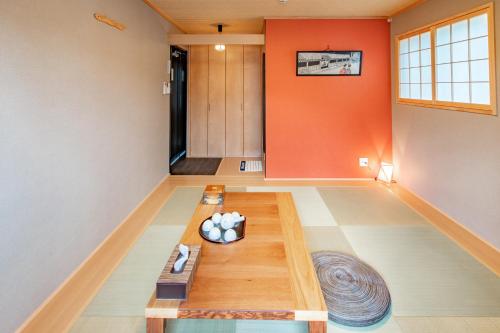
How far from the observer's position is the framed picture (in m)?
4.72

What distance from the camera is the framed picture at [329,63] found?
4.72m

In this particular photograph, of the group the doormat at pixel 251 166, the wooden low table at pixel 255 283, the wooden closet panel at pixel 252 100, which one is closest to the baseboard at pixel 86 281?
the wooden low table at pixel 255 283

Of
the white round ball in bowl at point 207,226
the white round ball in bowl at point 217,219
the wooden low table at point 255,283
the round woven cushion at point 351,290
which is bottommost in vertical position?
the round woven cushion at point 351,290

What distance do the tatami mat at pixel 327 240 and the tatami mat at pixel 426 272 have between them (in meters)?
0.07

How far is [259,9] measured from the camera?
4.22 meters

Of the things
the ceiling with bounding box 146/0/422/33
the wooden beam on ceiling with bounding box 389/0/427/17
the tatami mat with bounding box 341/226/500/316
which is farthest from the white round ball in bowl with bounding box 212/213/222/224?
the wooden beam on ceiling with bounding box 389/0/427/17

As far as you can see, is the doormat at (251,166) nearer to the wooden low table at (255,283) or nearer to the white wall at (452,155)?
the white wall at (452,155)

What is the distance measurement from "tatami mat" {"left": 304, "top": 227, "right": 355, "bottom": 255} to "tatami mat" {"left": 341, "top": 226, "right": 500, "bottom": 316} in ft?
0.23

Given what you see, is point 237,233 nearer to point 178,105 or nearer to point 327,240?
point 327,240

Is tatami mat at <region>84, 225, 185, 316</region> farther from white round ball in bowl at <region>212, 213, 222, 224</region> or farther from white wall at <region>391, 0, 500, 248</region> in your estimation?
white wall at <region>391, 0, 500, 248</region>

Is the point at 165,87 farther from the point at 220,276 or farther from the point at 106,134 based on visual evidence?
the point at 220,276

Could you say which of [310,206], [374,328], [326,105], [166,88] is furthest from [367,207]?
[166,88]

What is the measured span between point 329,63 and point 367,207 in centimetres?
229

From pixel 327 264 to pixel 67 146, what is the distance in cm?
216
